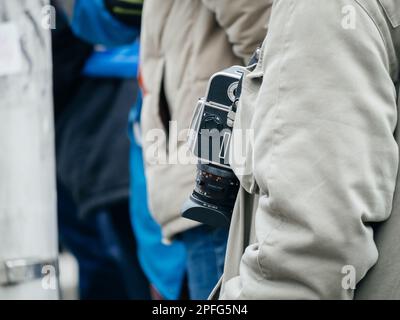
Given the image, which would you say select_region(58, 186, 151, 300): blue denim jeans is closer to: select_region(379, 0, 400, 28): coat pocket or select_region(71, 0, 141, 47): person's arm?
select_region(71, 0, 141, 47): person's arm

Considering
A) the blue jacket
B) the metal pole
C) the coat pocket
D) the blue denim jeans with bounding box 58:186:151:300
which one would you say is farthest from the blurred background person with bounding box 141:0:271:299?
the blue denim jeans with bounding box 58:186:151:300

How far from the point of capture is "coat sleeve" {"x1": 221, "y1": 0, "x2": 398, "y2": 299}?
1583 mm

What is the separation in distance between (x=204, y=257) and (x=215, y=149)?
74 centimetres

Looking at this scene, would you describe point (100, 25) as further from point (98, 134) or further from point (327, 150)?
point (327, 150)

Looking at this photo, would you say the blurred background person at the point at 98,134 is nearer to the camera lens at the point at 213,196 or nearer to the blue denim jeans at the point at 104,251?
the blue denim jeans at the point at 104,251

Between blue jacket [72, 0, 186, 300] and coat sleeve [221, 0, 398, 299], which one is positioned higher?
coat sleeve [221, 0, 398, 299]

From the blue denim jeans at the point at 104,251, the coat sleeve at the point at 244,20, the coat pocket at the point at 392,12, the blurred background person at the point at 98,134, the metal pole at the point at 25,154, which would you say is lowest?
the blue denim jeans at the point at 104,251

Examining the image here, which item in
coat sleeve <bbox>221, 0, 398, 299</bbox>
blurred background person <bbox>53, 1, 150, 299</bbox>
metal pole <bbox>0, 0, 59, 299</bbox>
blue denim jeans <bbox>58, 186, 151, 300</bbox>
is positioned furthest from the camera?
blue denim jeans <bbox>58, 186, 151, 300</bbox>

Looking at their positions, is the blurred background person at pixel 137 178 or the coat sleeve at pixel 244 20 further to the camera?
the blurred background person at pixel 137 178

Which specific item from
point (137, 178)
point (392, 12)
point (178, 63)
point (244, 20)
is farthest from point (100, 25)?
point (392, 12)

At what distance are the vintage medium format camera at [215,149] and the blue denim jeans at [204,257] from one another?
52 centimetres

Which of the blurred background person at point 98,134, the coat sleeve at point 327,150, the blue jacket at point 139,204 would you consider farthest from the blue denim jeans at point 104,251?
the coat sleeve at point 327,150

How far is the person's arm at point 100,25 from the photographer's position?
3.40m

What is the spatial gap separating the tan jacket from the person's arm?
533mm
